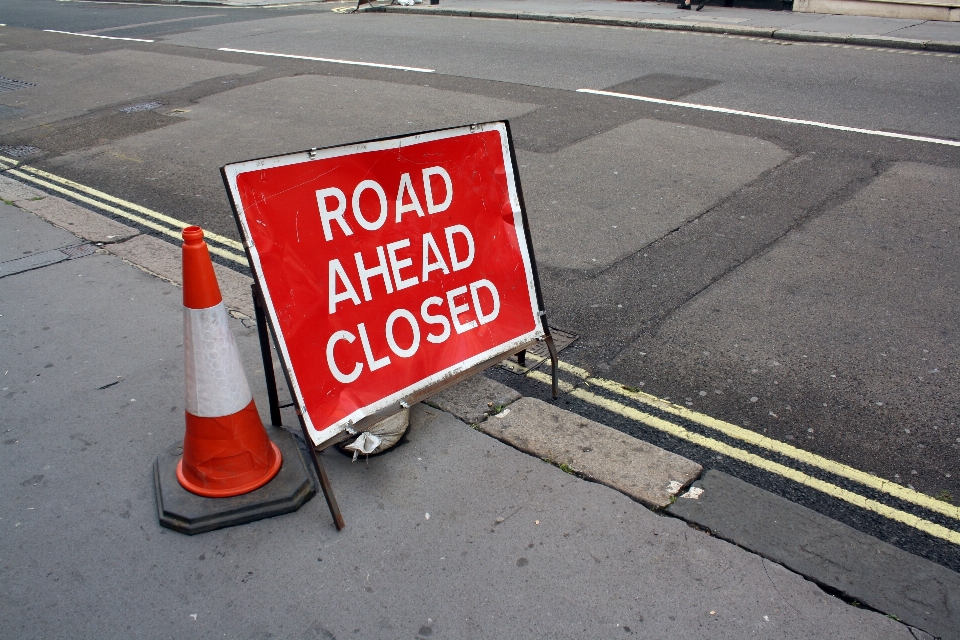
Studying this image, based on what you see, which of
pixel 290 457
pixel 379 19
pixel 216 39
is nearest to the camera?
pixel 290 457

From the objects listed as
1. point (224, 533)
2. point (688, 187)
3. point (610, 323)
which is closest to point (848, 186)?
point (688, 187)

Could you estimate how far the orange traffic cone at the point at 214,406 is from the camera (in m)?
3.08

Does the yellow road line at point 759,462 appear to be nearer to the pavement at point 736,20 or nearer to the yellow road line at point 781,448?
the yellow road line at point 781,448

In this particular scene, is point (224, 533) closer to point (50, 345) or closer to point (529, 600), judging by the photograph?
point (529, 600)

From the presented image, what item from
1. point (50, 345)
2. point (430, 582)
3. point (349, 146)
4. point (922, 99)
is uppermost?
point (349, 146)

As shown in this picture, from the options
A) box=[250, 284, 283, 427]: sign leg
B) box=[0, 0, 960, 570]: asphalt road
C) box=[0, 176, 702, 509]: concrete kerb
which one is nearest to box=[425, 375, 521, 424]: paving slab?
box=[0, 176, 702, 509]: concrete kerb

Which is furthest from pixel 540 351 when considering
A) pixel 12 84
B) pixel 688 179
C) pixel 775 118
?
pixel 12 84

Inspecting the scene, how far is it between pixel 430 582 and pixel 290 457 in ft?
3.22

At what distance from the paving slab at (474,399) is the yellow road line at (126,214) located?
2.24 meters

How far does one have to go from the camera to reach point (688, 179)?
692cm

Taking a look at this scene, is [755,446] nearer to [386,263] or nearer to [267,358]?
[386,263]

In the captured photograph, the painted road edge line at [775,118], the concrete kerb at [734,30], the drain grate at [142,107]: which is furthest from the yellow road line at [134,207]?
the concrete kerb at [734,30]

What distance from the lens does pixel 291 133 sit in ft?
29.2

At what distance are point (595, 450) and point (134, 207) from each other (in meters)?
5.17
